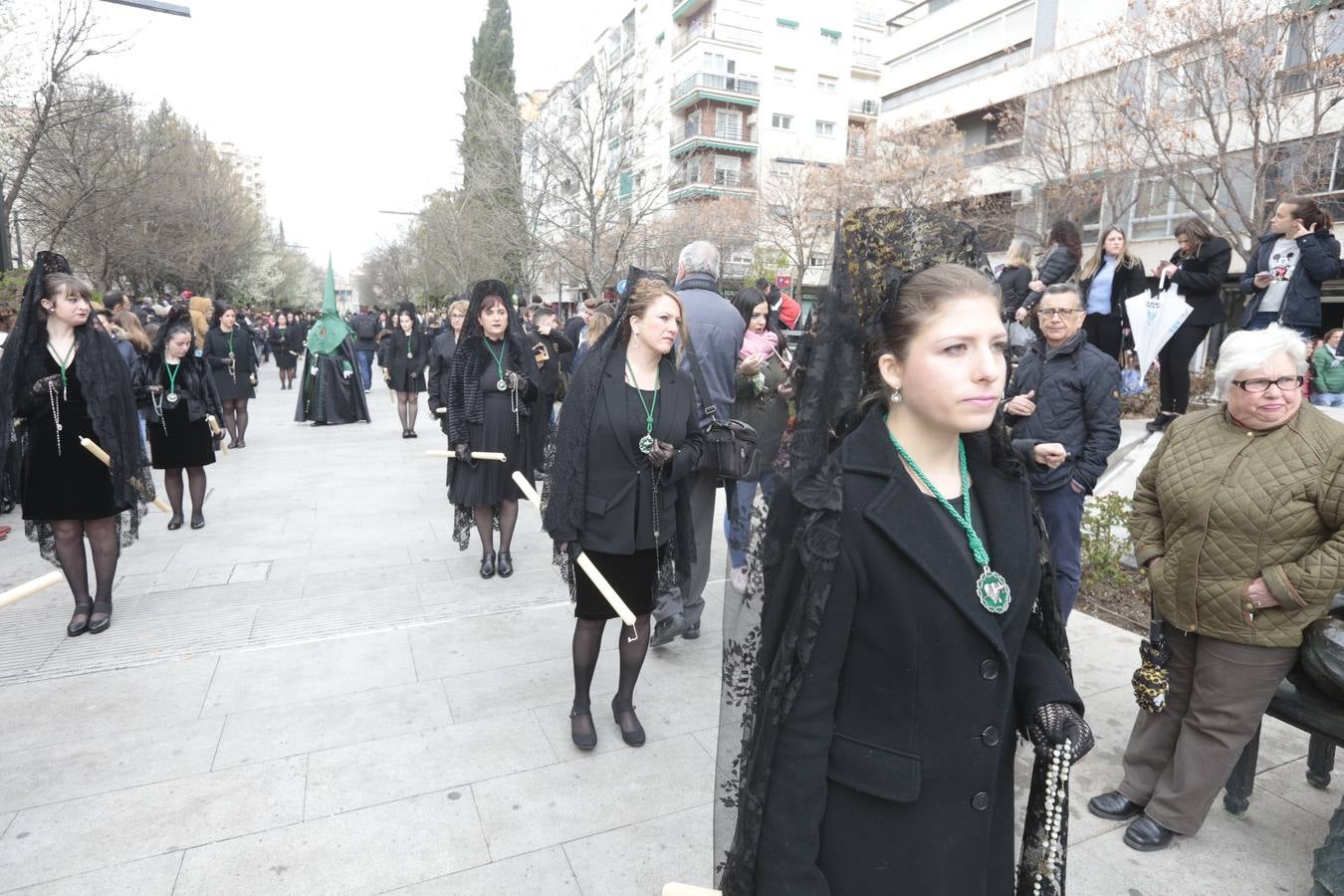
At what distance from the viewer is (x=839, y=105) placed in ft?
154

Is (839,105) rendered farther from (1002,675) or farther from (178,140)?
(1002,675)

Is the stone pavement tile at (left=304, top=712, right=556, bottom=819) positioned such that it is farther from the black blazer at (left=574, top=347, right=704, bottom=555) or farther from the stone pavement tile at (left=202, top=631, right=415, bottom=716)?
the black blazer at (left=574, top=347, right=704, bottom=555)

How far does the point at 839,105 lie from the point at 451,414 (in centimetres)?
4723

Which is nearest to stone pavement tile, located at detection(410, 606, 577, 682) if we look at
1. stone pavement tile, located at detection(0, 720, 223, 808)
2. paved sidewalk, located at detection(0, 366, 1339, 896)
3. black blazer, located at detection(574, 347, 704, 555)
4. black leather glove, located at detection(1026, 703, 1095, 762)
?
paved sidewalk, located at detection(0, 366, 1339, 896)

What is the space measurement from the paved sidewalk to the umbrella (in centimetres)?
316

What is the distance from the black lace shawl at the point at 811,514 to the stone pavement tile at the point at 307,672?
305cm

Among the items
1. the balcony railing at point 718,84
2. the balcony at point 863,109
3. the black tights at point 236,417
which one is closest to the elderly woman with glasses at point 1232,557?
the black tights at point 236,417

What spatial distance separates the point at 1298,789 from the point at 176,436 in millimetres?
7746

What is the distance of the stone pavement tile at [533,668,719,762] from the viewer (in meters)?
3.64

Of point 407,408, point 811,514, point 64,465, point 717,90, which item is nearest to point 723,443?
point 811,514

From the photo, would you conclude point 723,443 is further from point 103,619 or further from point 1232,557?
point 103,619

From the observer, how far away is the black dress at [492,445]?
221 inches

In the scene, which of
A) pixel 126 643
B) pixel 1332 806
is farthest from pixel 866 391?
pixel 126 643

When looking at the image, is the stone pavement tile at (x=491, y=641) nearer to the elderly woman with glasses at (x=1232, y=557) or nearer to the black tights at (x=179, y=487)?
the elderly woman with glasses at (x=1232, y=557)
